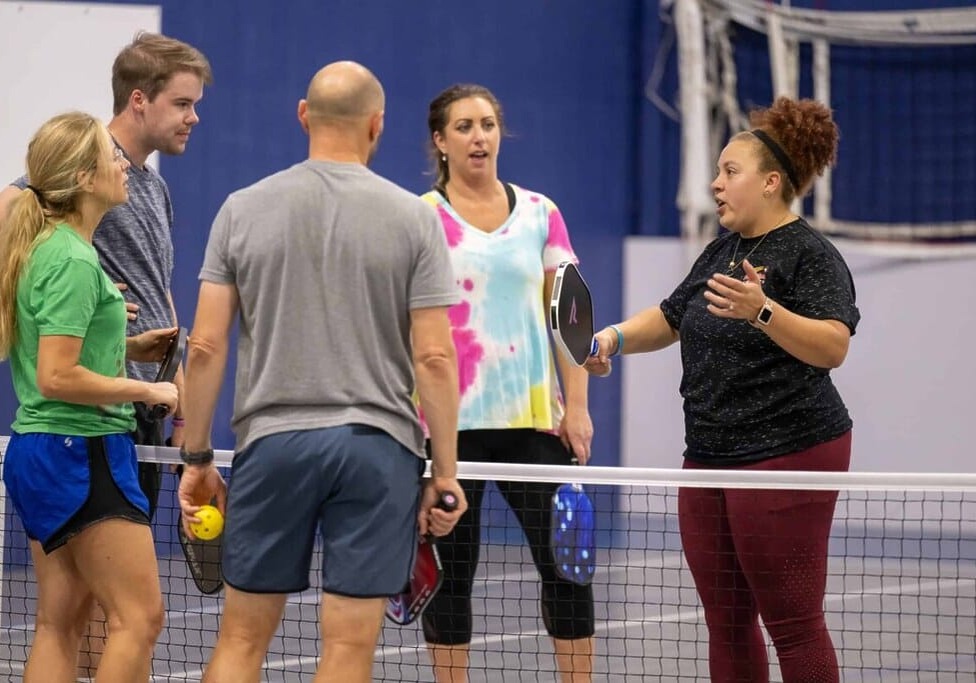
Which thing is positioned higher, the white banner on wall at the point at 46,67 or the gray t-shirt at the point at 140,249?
the white banner on wall at the point at 46,67

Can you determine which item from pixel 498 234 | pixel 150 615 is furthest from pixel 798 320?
pixel 150 615

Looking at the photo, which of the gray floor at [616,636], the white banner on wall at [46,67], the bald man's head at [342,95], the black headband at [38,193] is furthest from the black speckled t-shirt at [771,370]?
the white banner on wall at [46,67]

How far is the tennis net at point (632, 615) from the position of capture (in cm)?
368

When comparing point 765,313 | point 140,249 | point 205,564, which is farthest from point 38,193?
point 765,313

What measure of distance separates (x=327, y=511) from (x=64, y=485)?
2.18ft

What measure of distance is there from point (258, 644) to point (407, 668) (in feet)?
6.84

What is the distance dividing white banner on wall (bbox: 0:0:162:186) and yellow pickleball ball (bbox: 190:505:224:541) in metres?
4.43

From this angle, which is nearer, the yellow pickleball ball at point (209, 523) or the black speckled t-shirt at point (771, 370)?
the yellow pickleball ball at point (209, 523)

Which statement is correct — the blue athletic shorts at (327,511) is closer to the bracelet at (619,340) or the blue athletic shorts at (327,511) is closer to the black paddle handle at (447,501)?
the black paddle handle at (447,501)

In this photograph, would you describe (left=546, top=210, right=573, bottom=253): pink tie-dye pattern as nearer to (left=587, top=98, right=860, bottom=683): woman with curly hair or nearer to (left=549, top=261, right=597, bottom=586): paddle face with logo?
(left=549, top=261, right=597, bottom=586): paddle face with logo

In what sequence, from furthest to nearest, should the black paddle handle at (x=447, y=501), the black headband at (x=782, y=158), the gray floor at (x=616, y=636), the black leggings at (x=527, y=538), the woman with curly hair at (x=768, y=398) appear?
the gray floor at (x=616, y=636) < the black leggings at (x=527, y=538) < the black headband at (x=782, y=158) < the woman with curly hair at (x=768, y=398) < the black paddle handle at (x=447, y=501)

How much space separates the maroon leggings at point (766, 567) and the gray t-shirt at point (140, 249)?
4.91 feet

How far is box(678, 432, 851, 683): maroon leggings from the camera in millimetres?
3400

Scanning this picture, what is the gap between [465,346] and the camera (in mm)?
4090
